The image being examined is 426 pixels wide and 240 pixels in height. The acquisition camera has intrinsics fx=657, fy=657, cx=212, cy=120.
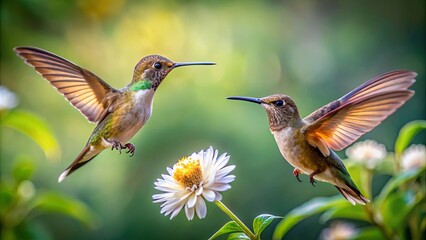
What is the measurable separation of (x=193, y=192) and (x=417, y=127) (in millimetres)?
636

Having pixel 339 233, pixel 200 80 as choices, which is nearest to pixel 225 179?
pixel 339 233

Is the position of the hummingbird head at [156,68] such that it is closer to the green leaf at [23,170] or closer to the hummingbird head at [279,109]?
the hummingbird head at [279,109]

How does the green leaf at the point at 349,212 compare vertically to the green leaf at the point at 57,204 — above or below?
below

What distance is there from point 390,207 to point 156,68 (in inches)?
27.7

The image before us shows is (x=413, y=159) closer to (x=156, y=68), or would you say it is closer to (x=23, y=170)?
(x=156, y=68)

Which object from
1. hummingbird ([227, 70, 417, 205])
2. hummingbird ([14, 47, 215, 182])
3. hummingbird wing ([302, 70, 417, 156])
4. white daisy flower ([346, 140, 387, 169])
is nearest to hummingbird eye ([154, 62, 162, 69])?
hummingbird ([14, 47, 215, 182])

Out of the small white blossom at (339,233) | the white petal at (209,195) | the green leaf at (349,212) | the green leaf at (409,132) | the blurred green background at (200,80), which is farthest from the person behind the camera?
the blurred green background at (200,80)

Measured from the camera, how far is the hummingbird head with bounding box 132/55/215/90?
0.92m

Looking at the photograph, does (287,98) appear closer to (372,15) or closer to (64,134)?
(64,134)

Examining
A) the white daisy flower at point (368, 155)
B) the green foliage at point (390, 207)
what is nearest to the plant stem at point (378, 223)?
the green foliage at point (390, 207)

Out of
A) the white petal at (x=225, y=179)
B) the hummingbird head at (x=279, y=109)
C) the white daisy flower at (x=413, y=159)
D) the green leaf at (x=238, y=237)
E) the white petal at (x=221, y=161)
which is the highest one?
the hummingbird head at (x=279, y=109)

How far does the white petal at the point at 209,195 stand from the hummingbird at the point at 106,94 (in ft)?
0.38

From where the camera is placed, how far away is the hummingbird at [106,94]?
0.92 meters

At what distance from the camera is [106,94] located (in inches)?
42.5
